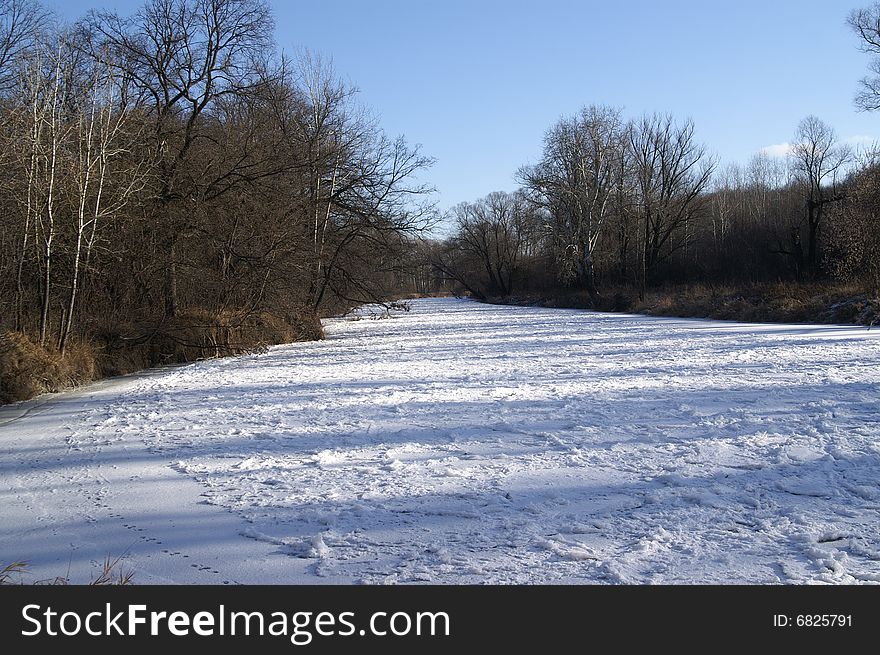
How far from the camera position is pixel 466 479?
4.98 metres

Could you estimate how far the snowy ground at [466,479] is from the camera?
348 centimetres

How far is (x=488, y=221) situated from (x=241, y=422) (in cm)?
6637

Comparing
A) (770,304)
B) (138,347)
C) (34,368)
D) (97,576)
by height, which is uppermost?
(770,304)

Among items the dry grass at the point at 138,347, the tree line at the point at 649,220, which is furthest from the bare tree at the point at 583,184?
the dry grass at the point at 138,347

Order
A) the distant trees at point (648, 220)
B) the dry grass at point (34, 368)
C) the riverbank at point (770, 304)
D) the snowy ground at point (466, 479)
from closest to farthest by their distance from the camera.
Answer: the snowy ground at point (466, 479) < the dry grass at point (34, 368) < the riverbank at point (770, 304) < the distant trees at point (648, 220)

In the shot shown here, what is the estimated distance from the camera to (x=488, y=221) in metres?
72.2

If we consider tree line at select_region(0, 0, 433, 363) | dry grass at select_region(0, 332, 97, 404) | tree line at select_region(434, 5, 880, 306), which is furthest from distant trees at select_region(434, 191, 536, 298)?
dry grass at select_region(0, 332, 97, 404)

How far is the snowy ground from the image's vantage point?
3484 mm

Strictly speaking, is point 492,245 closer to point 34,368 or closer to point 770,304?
point 770,304

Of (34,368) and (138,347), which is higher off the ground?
(138,347)

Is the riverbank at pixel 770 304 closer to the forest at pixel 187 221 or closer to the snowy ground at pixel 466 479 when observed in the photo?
the forest at pixel 187 221

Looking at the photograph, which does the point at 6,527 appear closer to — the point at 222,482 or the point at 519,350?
the point at 222,482

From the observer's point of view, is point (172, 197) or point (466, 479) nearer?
point (466, 479)

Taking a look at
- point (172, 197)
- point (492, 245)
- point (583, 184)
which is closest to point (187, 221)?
point (172, 197)
